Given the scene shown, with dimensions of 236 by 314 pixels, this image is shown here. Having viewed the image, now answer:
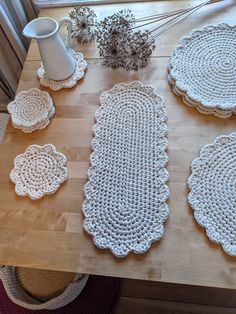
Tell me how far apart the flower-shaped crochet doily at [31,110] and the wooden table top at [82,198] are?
2cm

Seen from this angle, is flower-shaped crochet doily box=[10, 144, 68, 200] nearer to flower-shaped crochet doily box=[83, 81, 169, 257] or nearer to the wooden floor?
flower-shaped crochet doily box=[83, 81, 169, 257]

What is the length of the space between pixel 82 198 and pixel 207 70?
1.42 ft

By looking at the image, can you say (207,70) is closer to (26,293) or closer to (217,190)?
(217,190)

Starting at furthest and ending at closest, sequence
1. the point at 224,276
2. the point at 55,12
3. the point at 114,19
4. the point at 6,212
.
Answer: the point at 55,12 < the point at 114,19 < the point at 6,212 < the point at 224,276

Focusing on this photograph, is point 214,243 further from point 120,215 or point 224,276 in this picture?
point 120,215

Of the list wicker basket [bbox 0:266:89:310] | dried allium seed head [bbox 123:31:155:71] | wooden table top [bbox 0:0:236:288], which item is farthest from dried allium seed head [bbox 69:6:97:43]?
wicker basket [bbox 0:266:89:310]

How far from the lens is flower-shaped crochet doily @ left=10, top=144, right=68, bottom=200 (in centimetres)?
71

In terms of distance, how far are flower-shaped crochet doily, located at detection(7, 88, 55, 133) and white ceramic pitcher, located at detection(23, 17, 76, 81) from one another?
66 mm

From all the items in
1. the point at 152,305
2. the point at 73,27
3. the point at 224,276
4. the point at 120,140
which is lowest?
the point at 152,305

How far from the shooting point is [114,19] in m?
0.85

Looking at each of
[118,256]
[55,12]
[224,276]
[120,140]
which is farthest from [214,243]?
[55,12]

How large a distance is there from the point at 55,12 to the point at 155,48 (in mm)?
359

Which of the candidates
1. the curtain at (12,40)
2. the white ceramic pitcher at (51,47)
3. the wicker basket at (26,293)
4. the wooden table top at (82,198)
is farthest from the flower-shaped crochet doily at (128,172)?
the curtain at (12,40)

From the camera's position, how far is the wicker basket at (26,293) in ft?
2.91
